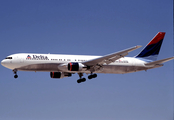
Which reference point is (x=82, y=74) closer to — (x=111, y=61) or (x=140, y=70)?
(x=111, y=61)

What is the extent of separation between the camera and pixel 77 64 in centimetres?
6112

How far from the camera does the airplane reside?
60750 millimetres

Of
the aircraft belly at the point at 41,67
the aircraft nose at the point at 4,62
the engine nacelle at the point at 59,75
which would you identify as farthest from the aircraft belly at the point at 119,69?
the aircraft nose at the point at 4,62

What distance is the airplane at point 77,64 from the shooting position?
199ft

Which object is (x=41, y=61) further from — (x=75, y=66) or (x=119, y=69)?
(x=119, y=69)

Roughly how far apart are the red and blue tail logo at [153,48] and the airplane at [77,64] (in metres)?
2.29

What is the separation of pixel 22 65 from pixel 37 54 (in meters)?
3.82

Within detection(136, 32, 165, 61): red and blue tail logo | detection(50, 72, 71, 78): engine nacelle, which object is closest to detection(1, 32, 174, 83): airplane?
detection(50, 72, 71, 78): engine nacelle

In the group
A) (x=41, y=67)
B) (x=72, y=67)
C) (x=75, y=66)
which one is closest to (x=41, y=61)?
(x=41, y=67)

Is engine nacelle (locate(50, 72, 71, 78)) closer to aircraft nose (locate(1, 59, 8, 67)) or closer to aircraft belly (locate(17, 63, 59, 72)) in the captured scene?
aircraft belly (locate(17, 63, 59, 72))

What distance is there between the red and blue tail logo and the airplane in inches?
90.1

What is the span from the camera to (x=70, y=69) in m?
60.4

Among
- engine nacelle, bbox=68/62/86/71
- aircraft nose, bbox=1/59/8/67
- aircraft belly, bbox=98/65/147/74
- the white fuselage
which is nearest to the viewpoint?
engine nacelle, bbox=68/62/86/71

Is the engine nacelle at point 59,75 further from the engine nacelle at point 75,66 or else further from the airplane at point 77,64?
the engine nacelle at point 75,66
